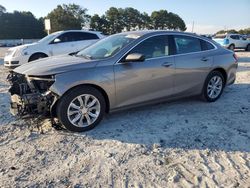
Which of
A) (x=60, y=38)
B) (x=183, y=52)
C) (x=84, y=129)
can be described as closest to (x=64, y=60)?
(x=84, y=129)

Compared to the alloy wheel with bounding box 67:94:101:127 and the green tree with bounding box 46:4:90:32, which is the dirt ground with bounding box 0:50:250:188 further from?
the green tree with bounding box 46:4:90:32

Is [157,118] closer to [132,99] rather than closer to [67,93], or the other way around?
[132,99]

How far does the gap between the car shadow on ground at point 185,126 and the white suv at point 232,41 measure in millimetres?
19008

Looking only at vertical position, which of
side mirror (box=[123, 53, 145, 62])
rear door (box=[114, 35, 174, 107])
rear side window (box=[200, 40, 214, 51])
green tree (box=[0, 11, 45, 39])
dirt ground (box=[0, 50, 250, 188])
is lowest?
dirt ground (box=[0, 50, 250, 188])

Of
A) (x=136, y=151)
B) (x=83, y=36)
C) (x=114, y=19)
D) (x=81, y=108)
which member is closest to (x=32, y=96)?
(x=81, y=108)

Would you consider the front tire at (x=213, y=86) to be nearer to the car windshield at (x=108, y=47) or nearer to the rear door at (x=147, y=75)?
the rear door at (x=147, y=75)

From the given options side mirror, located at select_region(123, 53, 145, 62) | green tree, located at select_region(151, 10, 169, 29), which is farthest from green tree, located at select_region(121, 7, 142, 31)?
side mirror, located at select_region(123, 53, 145, 62)

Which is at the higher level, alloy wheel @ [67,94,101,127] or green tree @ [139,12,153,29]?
green tree @ [139,12,153,29]

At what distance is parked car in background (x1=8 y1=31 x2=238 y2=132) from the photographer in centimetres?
473

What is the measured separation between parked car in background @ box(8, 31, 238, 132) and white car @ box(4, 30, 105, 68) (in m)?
5.31

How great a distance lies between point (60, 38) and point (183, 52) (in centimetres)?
716

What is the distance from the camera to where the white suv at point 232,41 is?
80.3ft

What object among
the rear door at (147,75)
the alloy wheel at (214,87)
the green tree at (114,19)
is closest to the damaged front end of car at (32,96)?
the rear door at (147,75)

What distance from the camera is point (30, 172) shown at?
12.1ft
